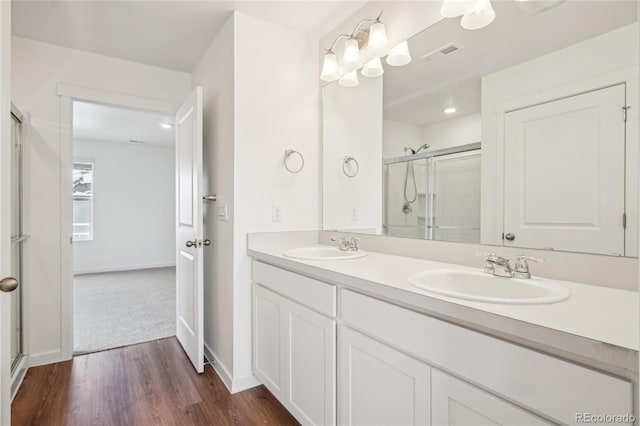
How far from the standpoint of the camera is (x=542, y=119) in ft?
3.96

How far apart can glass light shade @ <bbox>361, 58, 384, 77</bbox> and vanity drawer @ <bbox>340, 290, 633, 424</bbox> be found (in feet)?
4.52

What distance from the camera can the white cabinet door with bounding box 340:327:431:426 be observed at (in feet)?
3.24

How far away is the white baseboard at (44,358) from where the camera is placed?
230cm

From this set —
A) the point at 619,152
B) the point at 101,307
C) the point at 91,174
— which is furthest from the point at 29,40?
the point at 91,174

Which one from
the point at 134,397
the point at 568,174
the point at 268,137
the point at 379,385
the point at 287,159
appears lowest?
the point at 134,397

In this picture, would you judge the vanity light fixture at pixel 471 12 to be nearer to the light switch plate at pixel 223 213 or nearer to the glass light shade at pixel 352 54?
the glass light shade at pixel 352 54

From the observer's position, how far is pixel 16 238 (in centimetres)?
212

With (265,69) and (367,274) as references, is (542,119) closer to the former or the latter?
(367,274)

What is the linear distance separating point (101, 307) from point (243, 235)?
279 centimetres

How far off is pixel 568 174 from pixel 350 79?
133 cm

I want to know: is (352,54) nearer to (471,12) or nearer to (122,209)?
(471,12)

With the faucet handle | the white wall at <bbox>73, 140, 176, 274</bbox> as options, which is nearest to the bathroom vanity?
the faucet handle

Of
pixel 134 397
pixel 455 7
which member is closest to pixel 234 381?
pixel 134 397

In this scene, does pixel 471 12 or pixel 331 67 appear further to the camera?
pixel 331 67
